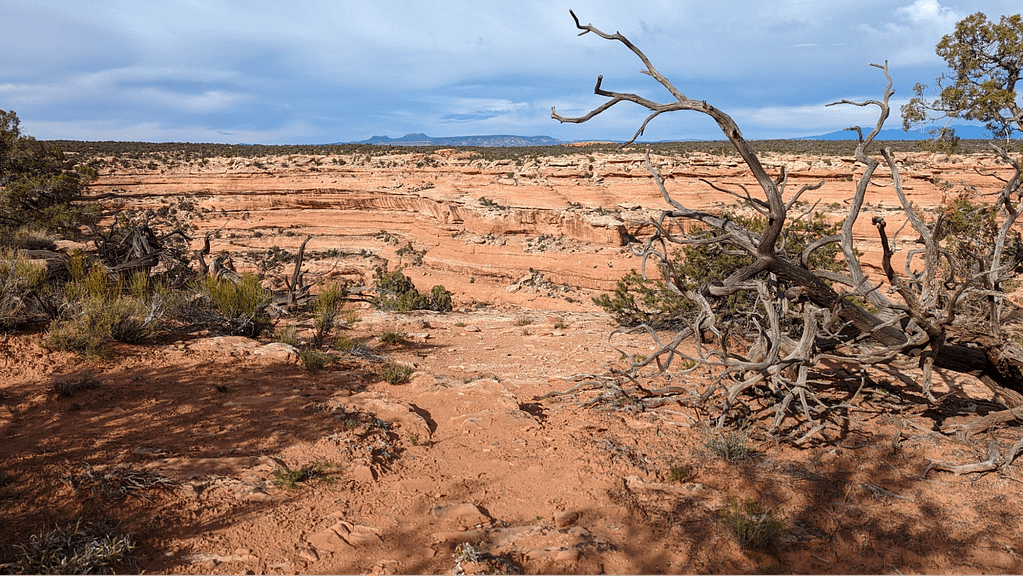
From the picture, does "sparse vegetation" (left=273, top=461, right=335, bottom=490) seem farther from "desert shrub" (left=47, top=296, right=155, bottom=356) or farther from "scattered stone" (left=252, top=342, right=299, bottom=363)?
"desert shrub" (left=47, top=296, right=155, bottom=356)

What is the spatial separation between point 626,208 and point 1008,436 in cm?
1982

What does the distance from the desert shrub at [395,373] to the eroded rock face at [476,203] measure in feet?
40.7

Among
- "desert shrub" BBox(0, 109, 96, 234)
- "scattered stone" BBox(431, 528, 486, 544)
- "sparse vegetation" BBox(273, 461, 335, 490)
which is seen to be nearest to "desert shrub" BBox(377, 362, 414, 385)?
"sparse vegetation" BBox(273, 461, 335, 490)

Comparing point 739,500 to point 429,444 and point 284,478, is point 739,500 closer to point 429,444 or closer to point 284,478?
point 429,444

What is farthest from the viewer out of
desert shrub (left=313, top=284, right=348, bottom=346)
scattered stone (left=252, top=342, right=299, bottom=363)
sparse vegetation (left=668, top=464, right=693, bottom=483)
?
desert shrub (left=313, top=284, right=348, bottom=346)

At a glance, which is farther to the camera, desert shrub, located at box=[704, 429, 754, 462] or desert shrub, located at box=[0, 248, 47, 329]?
desert shrub, located at box=[0, 248, 47, 329]

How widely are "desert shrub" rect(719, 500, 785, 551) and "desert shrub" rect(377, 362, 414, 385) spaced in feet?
11.1

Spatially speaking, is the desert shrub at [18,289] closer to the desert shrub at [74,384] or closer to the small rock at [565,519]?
the desert shrub at [74,384]

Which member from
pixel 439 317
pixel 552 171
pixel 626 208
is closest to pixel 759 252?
pixel 439 317

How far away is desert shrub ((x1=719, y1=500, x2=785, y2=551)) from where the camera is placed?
2969 mm

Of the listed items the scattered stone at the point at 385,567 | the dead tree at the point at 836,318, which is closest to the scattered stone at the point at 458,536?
the scattered stone at the point at 385,567

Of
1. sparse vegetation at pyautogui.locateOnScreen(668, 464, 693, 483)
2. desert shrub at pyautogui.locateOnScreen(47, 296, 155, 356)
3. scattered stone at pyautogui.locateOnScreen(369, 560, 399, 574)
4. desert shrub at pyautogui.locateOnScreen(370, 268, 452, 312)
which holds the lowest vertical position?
desert shrub at pyautogui.locateOnScreen(370, 268, 452, 312)

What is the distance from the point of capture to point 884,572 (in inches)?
113

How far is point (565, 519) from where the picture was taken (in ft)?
10.4
